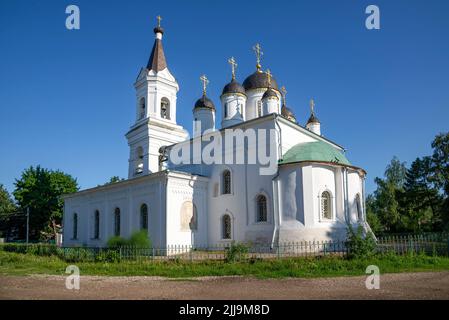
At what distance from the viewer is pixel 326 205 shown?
1891 cm

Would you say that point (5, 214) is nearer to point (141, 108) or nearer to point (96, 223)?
point (96, 223)

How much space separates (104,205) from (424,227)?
3259cm

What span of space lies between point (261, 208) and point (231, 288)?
1055 centimetres

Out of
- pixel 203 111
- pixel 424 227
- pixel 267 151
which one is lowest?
pixel 424 227

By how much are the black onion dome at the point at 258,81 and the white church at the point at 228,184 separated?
7 centimetres

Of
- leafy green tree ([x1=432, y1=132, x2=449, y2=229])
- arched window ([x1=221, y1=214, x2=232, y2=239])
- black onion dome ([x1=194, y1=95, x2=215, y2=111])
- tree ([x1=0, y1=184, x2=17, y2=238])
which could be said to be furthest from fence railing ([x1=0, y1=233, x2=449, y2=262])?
tree ([x1=0, y1=184, x2=17, y2=238])

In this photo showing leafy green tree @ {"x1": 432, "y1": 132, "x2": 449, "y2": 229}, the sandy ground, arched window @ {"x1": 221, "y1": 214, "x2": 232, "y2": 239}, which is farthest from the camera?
leafy green tree @ {"x1": 432, "y1": 132, "x2": 449, "y2": 229}

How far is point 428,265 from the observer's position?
11680 millimetres

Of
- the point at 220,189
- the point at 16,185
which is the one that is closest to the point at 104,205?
the point at 220,189

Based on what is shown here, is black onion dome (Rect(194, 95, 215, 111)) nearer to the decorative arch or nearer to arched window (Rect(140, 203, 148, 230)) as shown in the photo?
arched window (Rect(140, 203, 148, 230))

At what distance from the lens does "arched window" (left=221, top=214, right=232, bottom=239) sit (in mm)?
20763

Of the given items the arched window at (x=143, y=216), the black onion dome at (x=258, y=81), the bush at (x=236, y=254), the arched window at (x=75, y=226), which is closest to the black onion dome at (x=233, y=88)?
the black onion dome at (x=258, y=81)

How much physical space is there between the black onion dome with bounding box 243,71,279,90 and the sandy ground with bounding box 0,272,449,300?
1685cm
